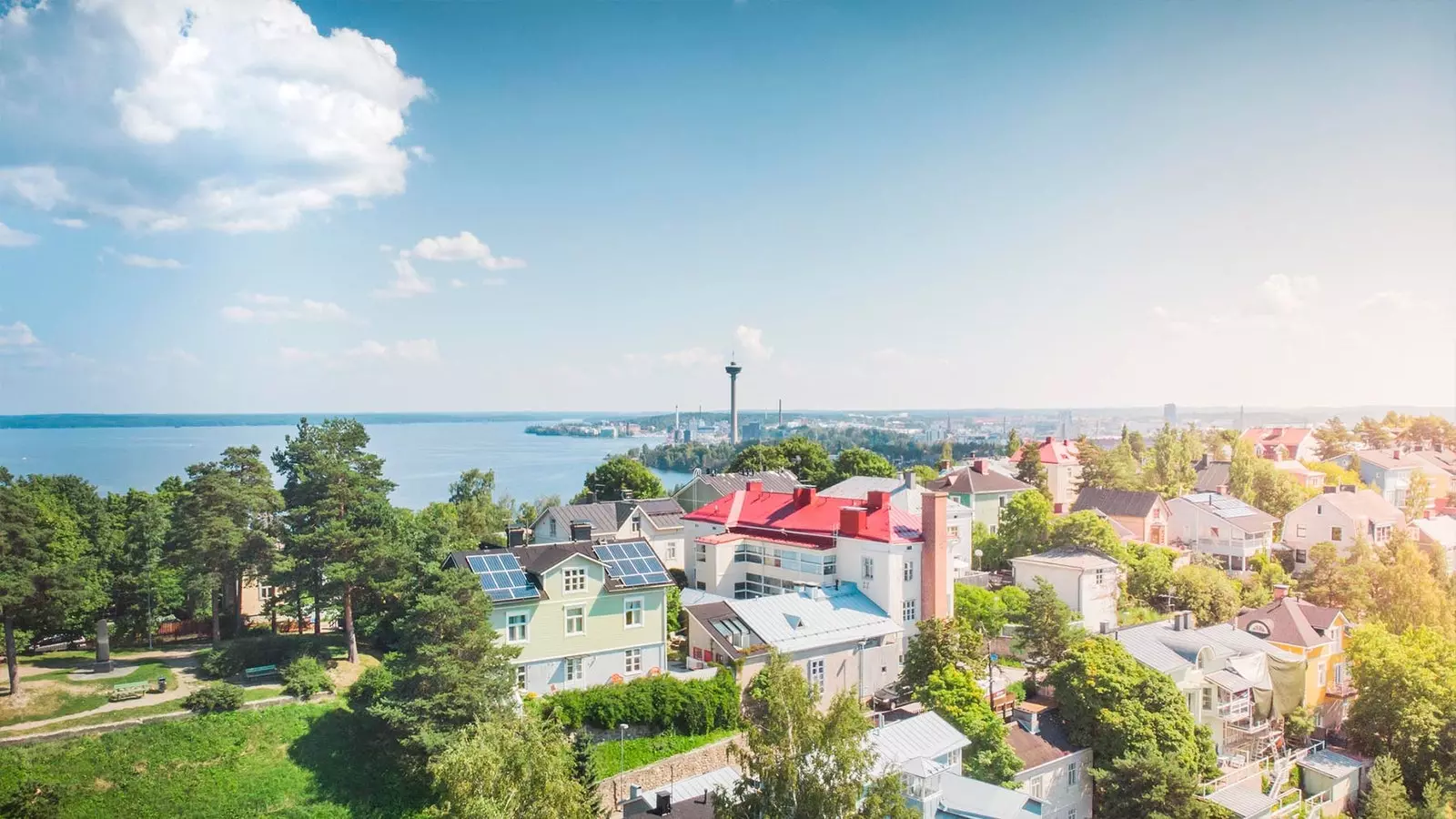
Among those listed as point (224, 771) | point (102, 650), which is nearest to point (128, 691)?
point (102, 650)

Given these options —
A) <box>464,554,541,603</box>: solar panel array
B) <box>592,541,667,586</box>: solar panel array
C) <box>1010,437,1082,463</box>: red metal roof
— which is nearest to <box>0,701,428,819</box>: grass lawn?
<box>464,554,541,603</box>: solar panel array

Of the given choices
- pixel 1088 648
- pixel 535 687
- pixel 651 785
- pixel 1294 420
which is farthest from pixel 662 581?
pixel 1294 420

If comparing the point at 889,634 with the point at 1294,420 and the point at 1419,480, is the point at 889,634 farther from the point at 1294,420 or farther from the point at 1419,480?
the point at 1294,420

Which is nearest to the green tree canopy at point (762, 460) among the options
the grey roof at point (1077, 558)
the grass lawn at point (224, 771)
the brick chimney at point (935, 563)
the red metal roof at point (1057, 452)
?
the red metal roof at point (1057, 452)

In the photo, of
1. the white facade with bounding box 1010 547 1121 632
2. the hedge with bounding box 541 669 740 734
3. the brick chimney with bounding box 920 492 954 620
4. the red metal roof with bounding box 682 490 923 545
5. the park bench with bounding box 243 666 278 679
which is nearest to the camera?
the hedge with bounding box 541 669 740 734

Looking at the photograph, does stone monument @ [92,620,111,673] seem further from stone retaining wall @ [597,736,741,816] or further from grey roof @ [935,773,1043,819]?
grey roof @ [935,773,1043,819]

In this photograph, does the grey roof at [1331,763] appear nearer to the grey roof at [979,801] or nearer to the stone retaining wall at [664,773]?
the grey roof at [979,801]
